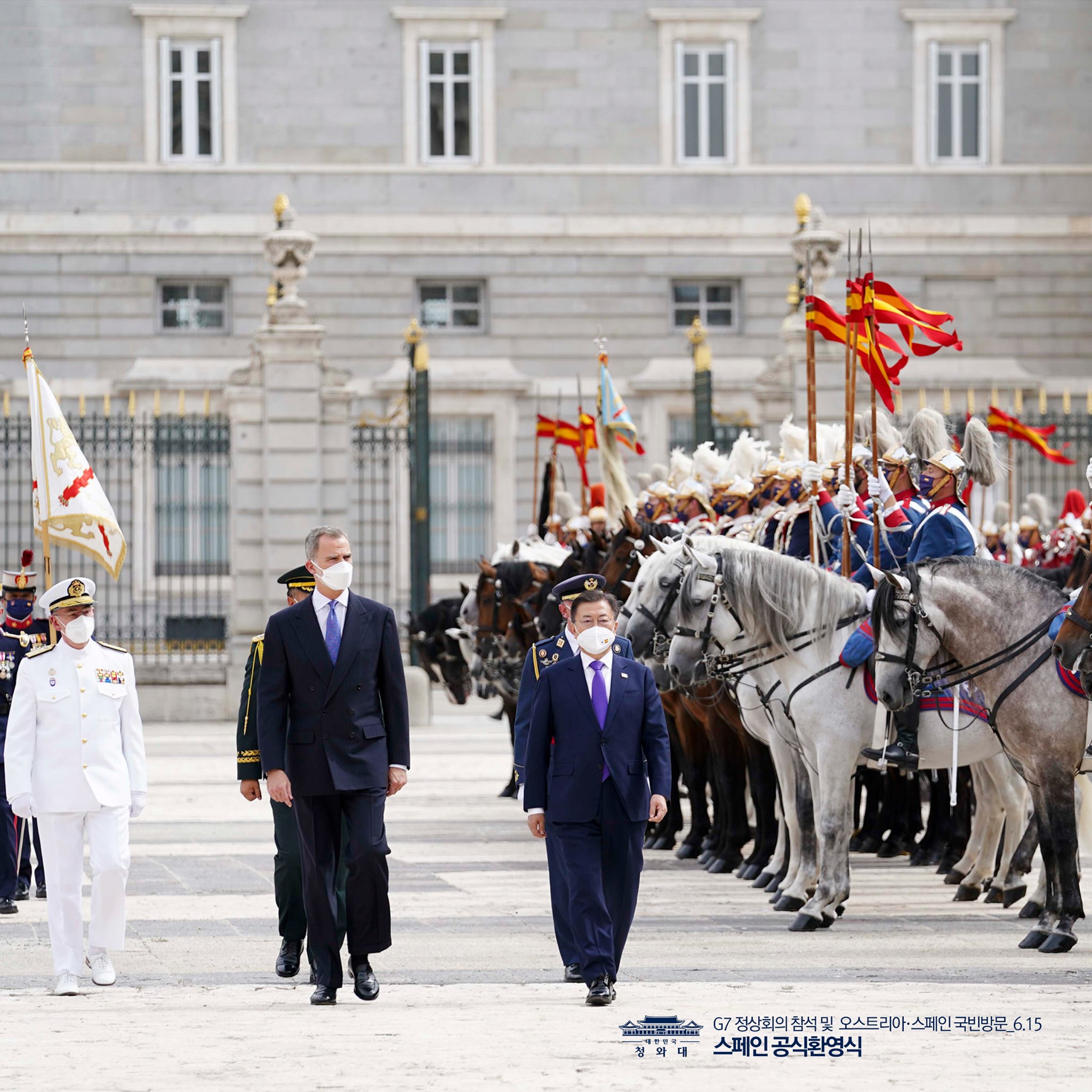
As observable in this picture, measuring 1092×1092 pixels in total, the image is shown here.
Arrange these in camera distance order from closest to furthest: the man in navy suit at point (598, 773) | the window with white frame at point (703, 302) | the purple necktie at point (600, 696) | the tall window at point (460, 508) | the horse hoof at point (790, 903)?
the man in navy suit at point (598, 773) → the purple necktie at point (600, 696) → the horse hoof at point (790, 903) → the tall window at point (460, 508) → the window with white frame at point (703, 302)

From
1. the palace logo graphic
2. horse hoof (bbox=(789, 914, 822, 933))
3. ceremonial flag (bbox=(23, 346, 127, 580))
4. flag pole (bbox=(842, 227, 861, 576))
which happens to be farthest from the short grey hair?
flag pole (bbox=(842, 227, 861, 576))

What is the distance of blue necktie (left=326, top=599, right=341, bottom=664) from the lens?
8.94 m

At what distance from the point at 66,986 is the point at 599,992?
7.51ft

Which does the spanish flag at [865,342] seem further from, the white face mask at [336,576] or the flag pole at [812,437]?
the white face mask at [336,576]

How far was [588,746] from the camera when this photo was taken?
29.0ft

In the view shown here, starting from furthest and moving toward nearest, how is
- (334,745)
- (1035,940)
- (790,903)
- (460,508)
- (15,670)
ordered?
(460,508), (15,670), (790,903), (1035,940), (334,745)

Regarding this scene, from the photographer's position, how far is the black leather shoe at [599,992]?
28.0 ft

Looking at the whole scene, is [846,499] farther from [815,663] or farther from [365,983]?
[365,983]

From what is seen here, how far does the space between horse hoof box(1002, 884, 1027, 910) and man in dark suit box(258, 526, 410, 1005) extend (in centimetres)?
440

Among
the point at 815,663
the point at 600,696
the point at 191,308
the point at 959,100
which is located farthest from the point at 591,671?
the point at 959,100

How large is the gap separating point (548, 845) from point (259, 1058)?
1.70 metres

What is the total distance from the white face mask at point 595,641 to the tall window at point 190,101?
28288mm

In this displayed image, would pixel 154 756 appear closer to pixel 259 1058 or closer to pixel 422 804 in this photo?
pixel 422 804

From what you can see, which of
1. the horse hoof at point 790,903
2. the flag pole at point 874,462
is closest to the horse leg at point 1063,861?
the horse hoof at point 790,903
